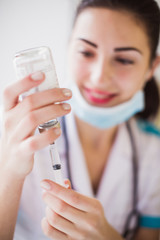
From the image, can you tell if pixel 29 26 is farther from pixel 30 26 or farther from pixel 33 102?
pixel 33 102

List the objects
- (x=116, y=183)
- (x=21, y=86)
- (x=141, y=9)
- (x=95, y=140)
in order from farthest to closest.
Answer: (x=95, y=140), (x=116, y=183), (x=141, y=9), (x=21, y=86)

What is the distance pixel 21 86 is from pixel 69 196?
0.26 m

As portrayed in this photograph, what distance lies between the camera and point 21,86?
0.40 m

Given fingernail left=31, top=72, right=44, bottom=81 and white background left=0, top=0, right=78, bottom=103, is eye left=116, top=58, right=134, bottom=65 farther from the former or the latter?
fingernail left=31, top=72, right=44, bottom=81

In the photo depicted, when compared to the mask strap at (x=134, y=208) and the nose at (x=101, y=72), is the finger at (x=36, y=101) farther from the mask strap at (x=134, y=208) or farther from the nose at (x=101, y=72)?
the mask strap at (x=134, y=208)

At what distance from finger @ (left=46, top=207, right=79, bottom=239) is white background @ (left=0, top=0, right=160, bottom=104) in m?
0.50

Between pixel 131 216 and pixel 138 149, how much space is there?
0.31m

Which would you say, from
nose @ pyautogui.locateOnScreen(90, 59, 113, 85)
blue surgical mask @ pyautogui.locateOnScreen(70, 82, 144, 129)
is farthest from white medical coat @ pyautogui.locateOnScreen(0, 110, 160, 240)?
nose @ pyautogui.locateOnScreen(90, 59, 113, 85)

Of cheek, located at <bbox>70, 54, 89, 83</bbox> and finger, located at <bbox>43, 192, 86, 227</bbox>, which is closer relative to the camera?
finger, located at <bbox>43, 192, 86, 227</bbox>

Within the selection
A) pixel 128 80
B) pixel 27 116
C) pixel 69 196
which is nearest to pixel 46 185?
pixel 69 196

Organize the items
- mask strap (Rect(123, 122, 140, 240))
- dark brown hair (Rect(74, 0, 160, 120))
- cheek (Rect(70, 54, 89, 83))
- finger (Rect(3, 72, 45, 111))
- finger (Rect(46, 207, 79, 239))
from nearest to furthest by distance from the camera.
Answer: finger (Rect(3, 72, 45, 111)) < finger (Rect(46, 207, 79, 239)) < dark brown hair (Rect(74, 0, 160, 120)) < cheek (Rect(70, 54, 89, 83)) < mask strap (Rect(123, 122, 140, 240))

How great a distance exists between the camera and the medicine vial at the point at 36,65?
41 centimetres

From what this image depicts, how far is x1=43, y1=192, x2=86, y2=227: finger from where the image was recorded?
492 mm

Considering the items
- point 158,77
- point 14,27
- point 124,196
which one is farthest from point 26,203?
point 158,77
